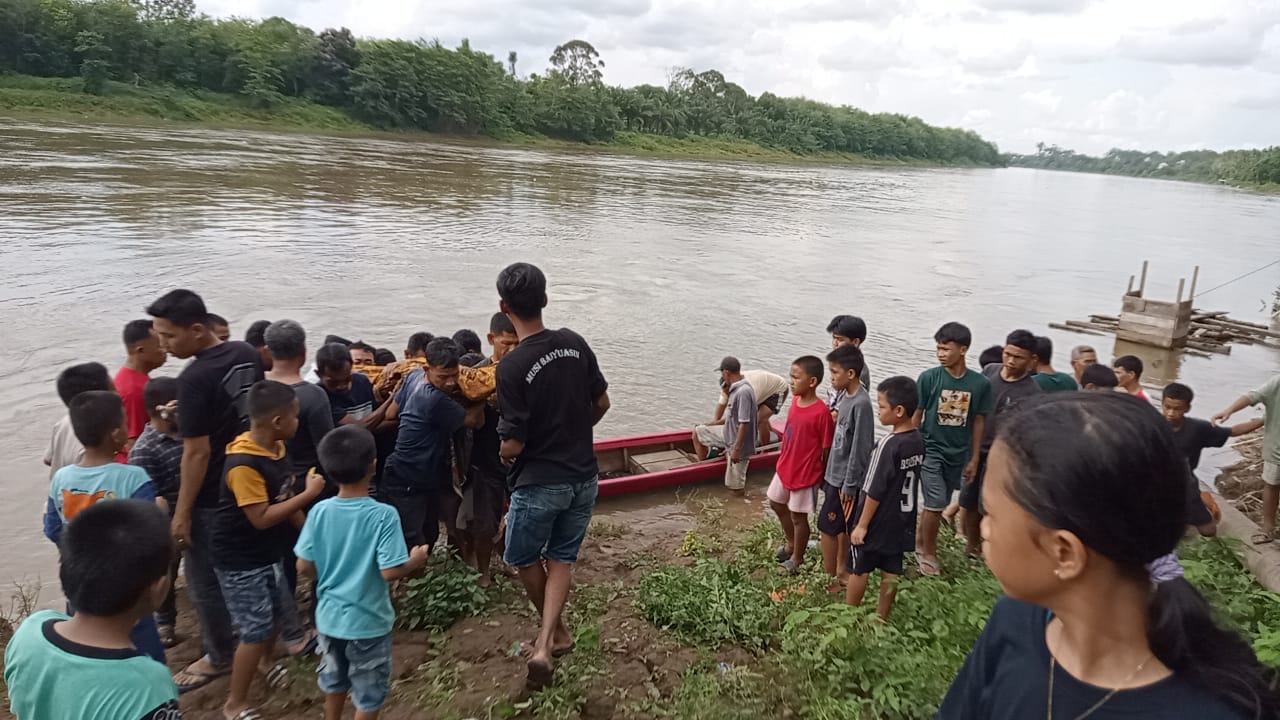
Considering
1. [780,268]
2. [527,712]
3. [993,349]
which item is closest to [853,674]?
[527,712]

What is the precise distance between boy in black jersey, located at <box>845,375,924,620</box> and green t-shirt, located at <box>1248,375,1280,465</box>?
395cm

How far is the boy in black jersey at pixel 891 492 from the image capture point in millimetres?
4434

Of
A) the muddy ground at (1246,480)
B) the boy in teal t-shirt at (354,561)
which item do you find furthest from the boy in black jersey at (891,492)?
the muddy ground at (1246,480)

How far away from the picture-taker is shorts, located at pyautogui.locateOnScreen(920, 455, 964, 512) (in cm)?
564

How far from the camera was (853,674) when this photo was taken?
369cm

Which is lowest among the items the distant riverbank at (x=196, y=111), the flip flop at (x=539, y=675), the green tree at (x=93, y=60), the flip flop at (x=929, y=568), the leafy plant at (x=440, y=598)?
the flip flop at (x=929, y=568)

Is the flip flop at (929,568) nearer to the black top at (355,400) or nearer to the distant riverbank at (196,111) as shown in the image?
the black top at (355,400)

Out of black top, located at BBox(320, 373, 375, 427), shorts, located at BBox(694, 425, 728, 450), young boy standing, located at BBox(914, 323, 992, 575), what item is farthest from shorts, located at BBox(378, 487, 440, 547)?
shorts, located at BBox(694, 425, 728, 450)

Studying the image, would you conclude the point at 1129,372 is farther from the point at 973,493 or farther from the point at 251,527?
the point at 251,527

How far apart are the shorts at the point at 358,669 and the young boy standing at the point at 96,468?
1.05 metres

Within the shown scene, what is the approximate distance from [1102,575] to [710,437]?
7.44 meters

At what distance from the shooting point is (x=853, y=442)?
A: 4930 mm

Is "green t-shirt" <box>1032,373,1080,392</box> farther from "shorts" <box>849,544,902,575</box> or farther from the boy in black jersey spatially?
"shorts" <box>849,544,902,575</box>

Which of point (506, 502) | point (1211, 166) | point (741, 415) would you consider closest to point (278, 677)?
point (506, 502)
